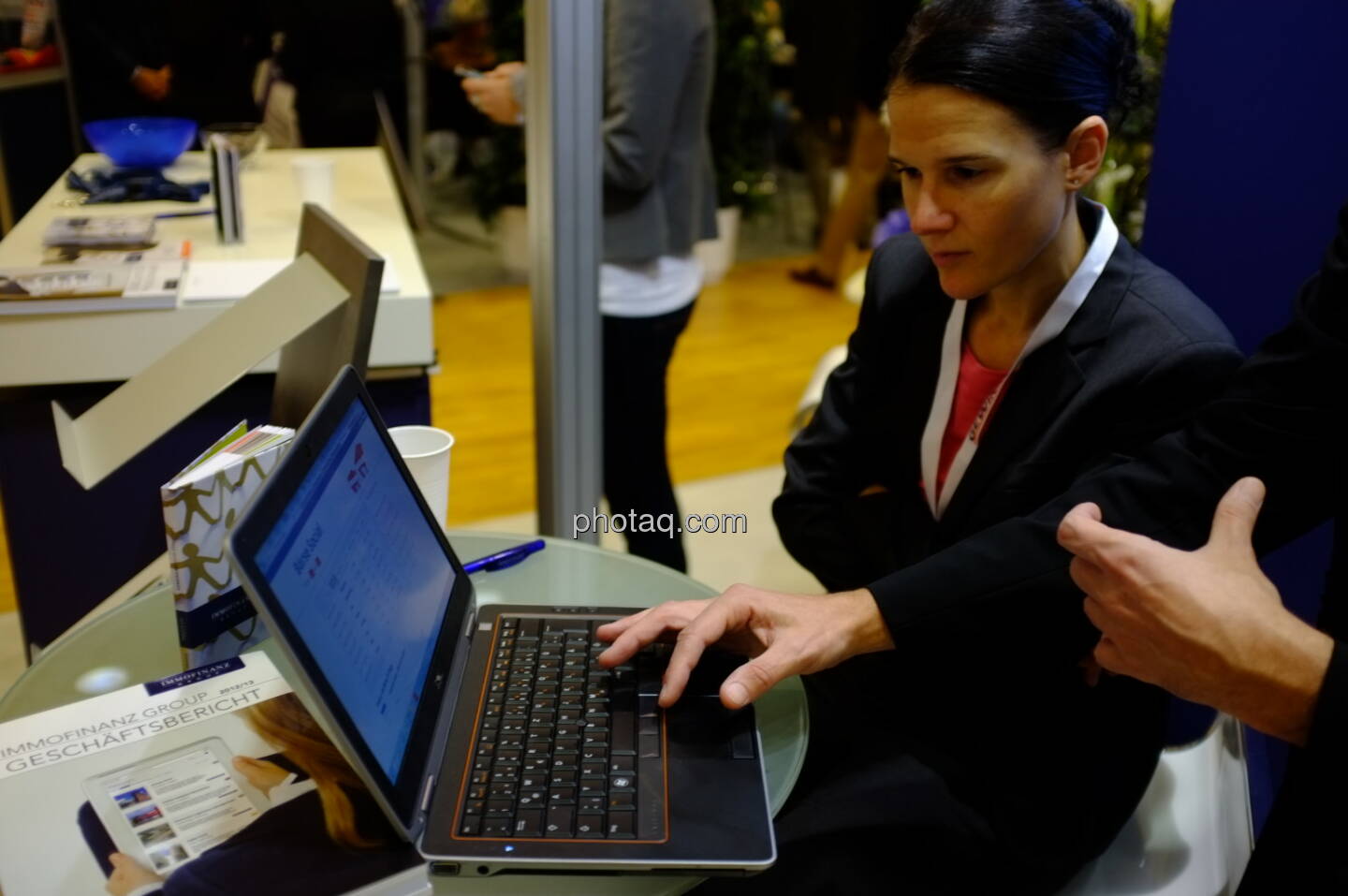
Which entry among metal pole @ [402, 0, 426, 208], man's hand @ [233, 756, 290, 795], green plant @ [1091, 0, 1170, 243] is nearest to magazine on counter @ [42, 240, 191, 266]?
metal pole @ [402, 0, 426, 208]

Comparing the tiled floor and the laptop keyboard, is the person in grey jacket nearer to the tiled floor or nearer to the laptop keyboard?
the tiled floor

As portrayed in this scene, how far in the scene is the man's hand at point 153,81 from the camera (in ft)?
5.57

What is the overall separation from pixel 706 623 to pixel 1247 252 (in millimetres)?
1039

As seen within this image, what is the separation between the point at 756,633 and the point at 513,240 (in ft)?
4.22

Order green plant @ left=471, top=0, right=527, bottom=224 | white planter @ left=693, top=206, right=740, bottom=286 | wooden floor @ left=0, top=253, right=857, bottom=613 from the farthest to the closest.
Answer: white planter @ left=693, top=206, right=740, bottom=286, wooden floor @ left=0, top=253, right=857, bottom=613, green plant @ left=471, top=0, right=527, bottom=224

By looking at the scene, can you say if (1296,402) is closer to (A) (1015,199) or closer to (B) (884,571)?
(A) (1015,199)

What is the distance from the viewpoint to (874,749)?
1221 mm

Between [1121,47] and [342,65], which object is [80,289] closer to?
[342,65]

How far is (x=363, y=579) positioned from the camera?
2.93 ft

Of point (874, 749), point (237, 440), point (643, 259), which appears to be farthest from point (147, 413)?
point (643, 259)

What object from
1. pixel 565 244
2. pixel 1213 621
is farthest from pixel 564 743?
pixel 565 244

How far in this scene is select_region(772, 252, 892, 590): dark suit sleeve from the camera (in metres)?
1.48

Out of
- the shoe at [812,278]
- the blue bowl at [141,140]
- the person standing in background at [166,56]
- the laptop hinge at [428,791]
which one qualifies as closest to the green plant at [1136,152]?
the person standing in background at [166,56]

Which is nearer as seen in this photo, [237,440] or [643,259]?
[237,440]
